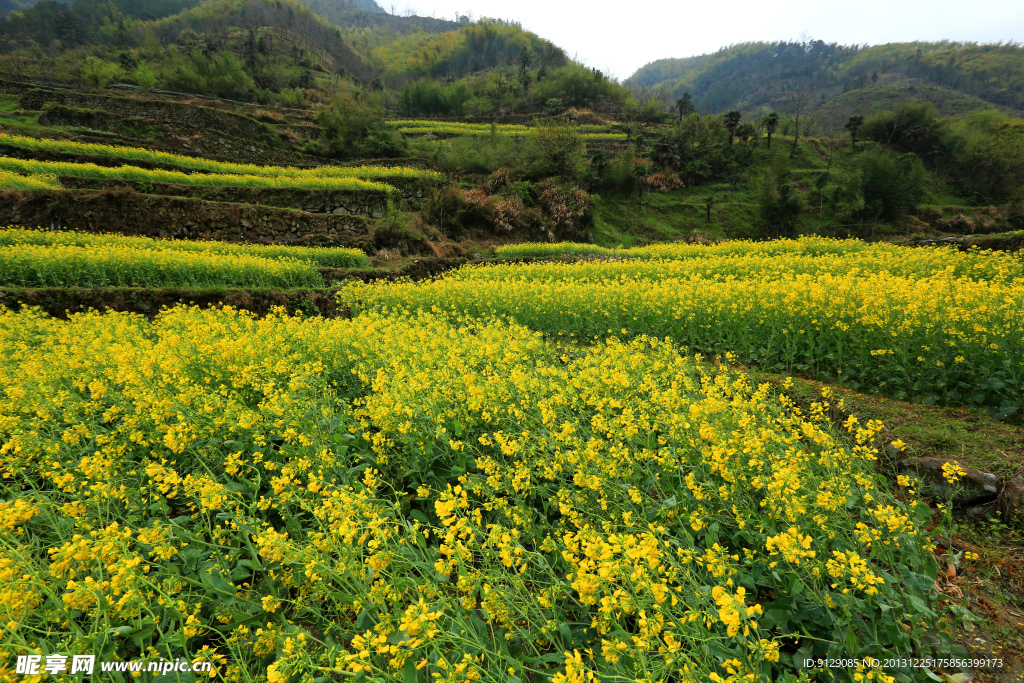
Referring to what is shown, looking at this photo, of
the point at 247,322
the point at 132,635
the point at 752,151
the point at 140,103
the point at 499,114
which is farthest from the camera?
the point at 499,114

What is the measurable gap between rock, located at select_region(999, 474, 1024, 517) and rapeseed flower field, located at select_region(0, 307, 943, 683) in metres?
1.20

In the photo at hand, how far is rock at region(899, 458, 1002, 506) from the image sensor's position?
117 inches

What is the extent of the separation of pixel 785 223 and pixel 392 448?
35.9m

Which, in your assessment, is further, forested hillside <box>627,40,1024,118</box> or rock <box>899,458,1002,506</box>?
forested hillside <box>627,40,1024,118</box>

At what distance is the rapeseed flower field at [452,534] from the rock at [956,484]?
3.07ft

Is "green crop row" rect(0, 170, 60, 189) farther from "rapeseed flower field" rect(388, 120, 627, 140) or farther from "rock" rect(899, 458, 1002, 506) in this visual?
"rapeseed flower field" rect(388, 120, 627, 140)

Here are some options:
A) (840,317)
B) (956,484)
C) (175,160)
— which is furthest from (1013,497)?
(175,160)

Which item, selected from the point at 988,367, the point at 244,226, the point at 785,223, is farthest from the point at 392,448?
the point at 785,223

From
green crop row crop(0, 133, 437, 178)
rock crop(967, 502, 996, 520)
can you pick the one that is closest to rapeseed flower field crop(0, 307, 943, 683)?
rock crop(967, 502, 996, 520)

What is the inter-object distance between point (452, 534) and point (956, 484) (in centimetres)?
380

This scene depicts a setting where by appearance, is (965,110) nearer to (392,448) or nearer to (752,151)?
(752,151)

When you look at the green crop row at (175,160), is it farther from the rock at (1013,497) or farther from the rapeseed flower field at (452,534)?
the rock at (1013,497)

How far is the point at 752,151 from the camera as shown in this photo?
4172cm

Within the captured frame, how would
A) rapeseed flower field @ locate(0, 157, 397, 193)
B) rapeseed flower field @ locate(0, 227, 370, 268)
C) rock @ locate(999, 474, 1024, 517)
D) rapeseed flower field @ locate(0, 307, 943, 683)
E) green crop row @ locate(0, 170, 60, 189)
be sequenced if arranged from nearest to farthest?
rapeseed flower field @ locate(0, 307, 943, 683) → rock @ locate(999, 474, 1024, 517) → rapeseed flower field @ locate(0, 227, 370, 268) → green crop row @ locate(0, 170, 60, 189) → rapeseed flower field @ locate(0, 157, 397, 193)
